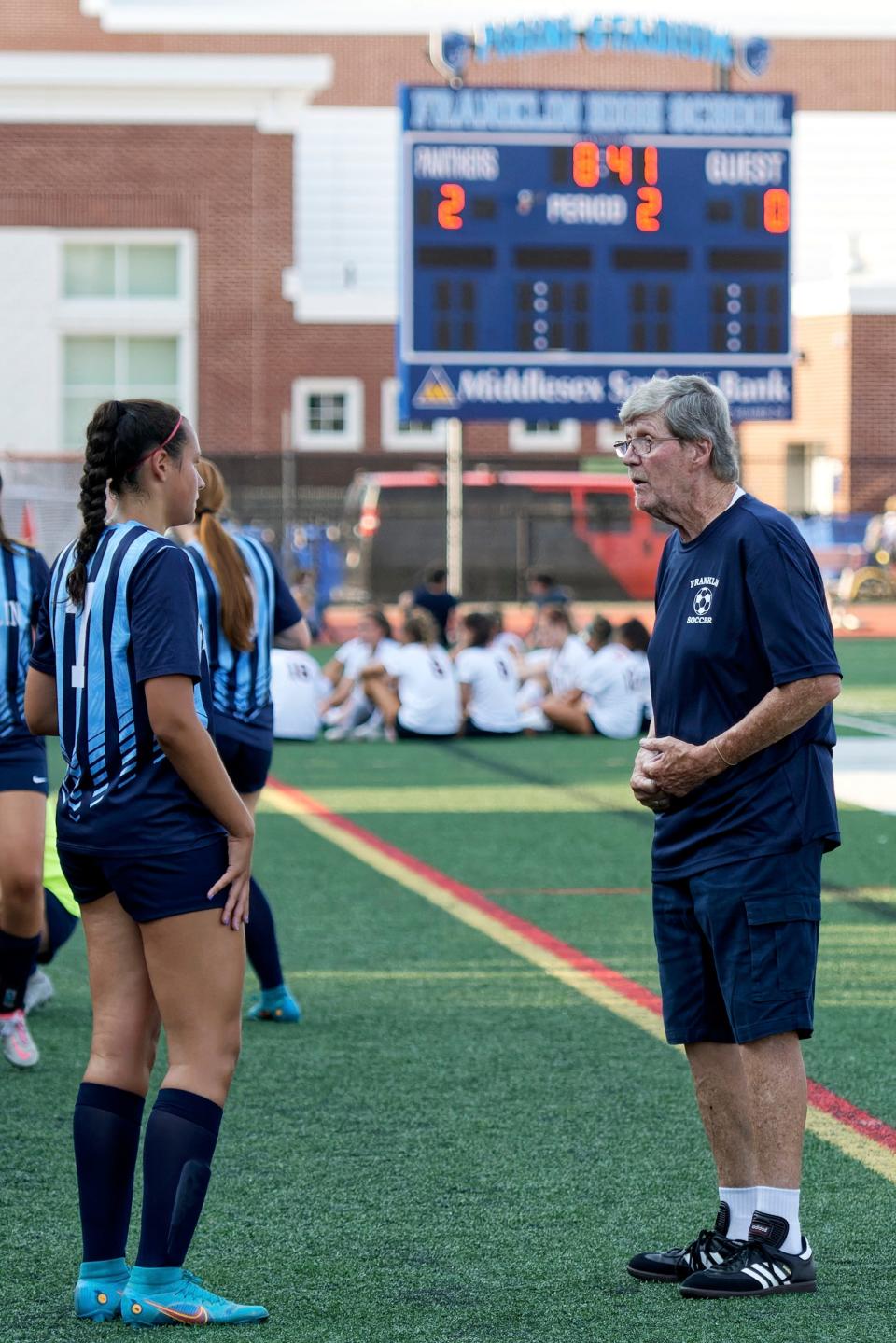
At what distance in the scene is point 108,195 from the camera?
40.3 metres

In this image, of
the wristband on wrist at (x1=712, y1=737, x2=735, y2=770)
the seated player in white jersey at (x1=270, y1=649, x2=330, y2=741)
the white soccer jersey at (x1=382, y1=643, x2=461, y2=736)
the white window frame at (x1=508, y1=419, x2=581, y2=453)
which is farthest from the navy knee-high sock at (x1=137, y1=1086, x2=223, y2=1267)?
the white window frame at (x1=508, y1=419, x2=581, y2=453)

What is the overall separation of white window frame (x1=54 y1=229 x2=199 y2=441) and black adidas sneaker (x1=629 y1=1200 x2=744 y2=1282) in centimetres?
3617

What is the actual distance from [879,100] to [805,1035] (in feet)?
190

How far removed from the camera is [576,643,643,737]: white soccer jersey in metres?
17.0

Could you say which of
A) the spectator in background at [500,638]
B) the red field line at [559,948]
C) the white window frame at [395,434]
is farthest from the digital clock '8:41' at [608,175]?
the white window frame at [395,434]

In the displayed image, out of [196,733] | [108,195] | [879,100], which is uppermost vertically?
[879,100]

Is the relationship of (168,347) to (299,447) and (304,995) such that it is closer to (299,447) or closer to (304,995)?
(299,447)

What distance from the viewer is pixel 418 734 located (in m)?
17.1

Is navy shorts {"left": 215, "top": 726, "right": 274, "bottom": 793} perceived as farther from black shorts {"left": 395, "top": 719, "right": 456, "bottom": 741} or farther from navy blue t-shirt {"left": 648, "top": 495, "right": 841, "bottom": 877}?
black shorts {"left": 395, "top": 719, "right": 456, "bottom": 741}

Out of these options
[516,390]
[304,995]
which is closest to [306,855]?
[304,995]

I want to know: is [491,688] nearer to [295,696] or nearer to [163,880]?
[295,696]

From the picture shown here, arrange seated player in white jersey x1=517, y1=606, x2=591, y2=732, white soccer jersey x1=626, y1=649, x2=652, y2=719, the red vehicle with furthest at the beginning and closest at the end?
the red vehicle → seated player in white jersey x1=517, y1=606, x2=591, y2=732 → white soccer jersey x1=626, y1=649, x2=652, y2=719

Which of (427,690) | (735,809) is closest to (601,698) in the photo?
(427,690)

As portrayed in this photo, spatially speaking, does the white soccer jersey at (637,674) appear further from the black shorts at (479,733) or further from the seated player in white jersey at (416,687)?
the seated player in white jersey at (416,687)
